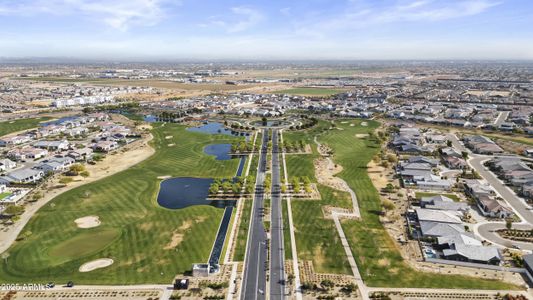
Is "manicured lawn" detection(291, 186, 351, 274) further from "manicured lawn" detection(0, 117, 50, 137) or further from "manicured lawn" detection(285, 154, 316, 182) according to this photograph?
"manicured lawn" detection(0, 117, 50, 137)

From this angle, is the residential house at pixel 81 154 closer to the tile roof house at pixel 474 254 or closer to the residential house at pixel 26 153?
the residential house at pixel 26 153

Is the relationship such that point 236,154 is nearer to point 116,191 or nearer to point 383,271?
point 116,191

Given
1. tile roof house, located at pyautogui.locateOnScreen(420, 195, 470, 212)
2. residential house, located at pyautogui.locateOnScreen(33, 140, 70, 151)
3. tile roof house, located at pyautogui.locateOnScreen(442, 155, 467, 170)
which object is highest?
residential house, located at pyautogui.locateOnScreen(33, 140, 70, 151)

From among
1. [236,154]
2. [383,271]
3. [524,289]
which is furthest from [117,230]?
[524,289]

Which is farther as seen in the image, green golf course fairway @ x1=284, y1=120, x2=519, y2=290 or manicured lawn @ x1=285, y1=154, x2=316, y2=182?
manicured lawn @ x1=285, y1=154, x2=316, y2=182

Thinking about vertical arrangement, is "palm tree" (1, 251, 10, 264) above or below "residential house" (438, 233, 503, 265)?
below

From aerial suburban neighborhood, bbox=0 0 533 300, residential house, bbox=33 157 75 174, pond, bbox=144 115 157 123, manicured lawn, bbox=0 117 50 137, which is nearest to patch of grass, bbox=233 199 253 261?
aerial suburban neighborhood, bbox=0 0 533 300

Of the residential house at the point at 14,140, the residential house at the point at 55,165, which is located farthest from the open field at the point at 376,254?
the residential house at the point at 14,140
